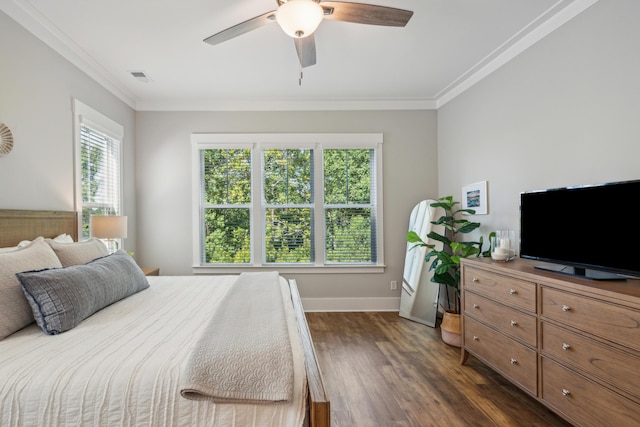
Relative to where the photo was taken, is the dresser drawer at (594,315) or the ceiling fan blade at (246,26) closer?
the dresser drawer at (594,315)

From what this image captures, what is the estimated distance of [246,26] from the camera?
6.91 feet

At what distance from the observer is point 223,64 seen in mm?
3260

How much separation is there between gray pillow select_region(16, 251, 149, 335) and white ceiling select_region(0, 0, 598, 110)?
1.87 m

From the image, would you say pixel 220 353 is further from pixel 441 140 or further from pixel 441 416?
pixel 441 140

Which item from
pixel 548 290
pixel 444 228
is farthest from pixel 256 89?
pixel 548 290

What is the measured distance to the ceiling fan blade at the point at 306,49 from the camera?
2.28 metres

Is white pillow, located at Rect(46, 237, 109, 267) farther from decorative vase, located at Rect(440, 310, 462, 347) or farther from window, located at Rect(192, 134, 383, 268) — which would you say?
decorative vase, located at Rect(440, 310, 462, 347)

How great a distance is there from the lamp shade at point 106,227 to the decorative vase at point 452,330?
3.28 metres

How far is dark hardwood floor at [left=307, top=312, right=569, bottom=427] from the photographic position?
206cm

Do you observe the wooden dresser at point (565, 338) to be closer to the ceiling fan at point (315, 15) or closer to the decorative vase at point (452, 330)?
the decorative vase at point (452, 330)

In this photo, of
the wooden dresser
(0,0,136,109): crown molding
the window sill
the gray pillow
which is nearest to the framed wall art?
the wooden dresser

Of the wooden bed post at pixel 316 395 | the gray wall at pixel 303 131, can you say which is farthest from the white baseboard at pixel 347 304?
the wooden bed post at pixel 316 395

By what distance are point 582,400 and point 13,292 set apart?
2875 mm

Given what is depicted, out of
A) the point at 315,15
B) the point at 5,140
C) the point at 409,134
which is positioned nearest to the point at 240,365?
the point at 315,15
